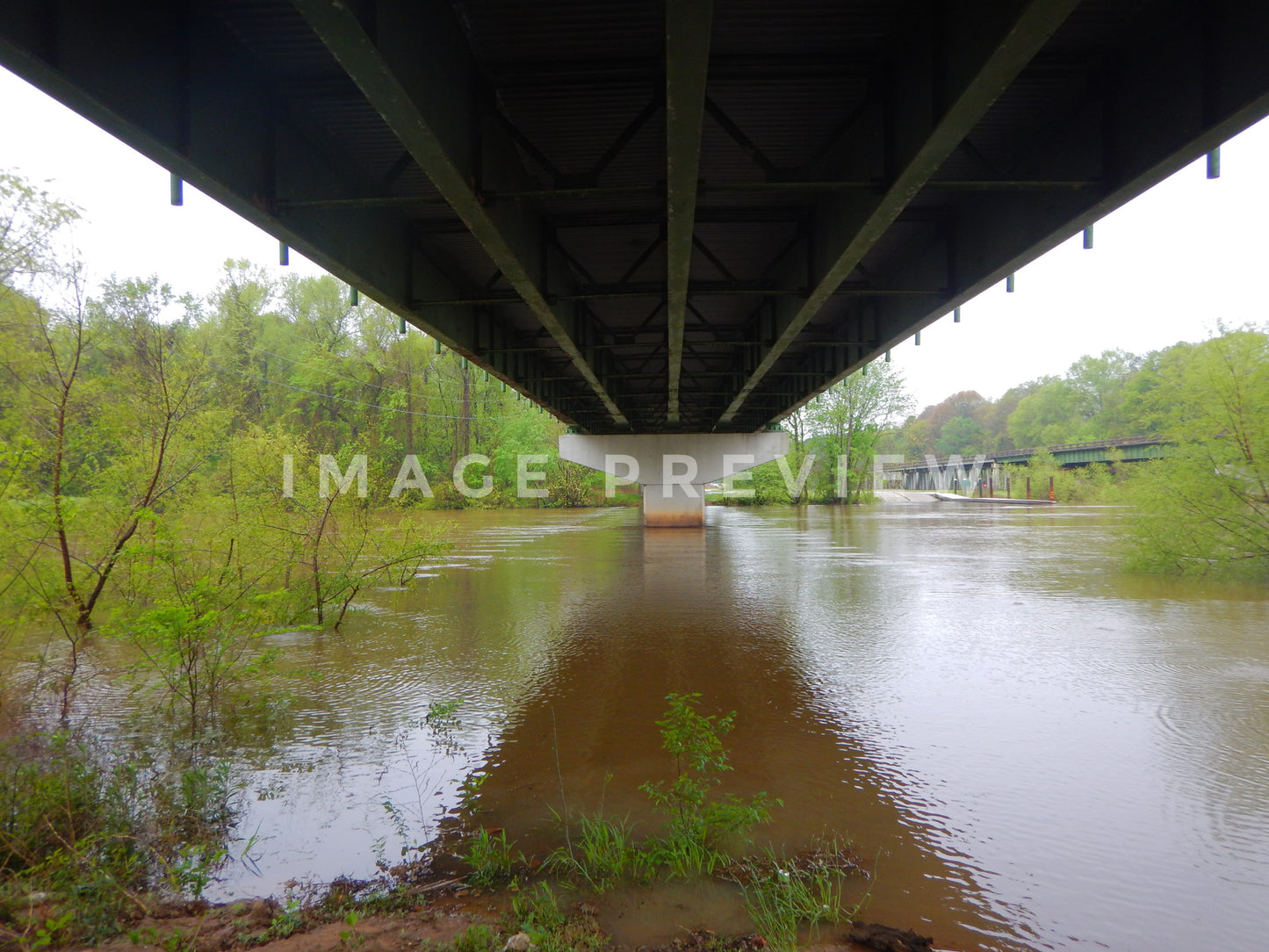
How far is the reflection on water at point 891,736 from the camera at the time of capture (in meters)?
4.04

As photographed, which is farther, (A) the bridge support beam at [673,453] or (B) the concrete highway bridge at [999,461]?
(B) the concrete highway bridge at [999,461]

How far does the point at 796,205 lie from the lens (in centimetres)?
837

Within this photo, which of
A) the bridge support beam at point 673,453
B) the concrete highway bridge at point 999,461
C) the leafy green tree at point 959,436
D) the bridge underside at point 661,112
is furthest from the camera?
the leafy green tree at point 959,436

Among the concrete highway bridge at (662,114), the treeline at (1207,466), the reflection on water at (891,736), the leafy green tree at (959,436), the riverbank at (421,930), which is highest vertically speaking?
the leafy green tree at (959,436)

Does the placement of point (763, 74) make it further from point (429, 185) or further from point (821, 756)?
point (821, 756)

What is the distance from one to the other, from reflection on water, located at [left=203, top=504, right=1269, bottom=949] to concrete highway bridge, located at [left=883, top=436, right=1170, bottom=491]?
995cm

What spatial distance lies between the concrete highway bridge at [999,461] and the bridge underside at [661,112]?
13.5 m

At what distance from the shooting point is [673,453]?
101 ft

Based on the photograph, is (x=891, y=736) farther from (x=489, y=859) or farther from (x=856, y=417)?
(x=856, y=417)

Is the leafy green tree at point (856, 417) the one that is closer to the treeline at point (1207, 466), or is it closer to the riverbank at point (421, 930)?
the treeline at point (1207, 466)

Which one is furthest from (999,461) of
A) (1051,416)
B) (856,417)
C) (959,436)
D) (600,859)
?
(600,859)

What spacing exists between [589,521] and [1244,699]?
119 feet

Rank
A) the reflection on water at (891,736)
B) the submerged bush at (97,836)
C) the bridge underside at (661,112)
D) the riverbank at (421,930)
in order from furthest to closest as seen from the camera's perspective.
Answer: the bridge underside at (661,112) → the reflection on water at (891,736) → the submerged bush at (97,836) → the riverbank at (421,930)

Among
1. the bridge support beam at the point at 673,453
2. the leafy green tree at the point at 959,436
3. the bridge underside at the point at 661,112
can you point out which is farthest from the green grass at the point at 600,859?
the leafy green tree at the point at 959,436
